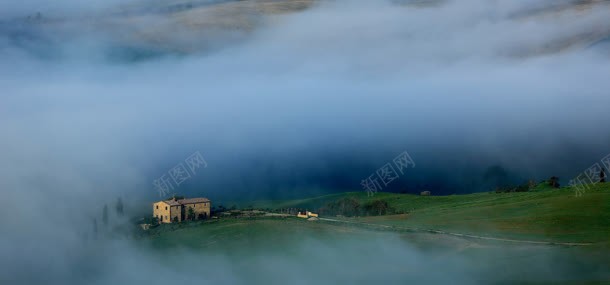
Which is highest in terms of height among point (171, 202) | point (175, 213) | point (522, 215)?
point (171, 202)

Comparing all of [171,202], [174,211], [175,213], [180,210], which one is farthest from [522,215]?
[171,202]

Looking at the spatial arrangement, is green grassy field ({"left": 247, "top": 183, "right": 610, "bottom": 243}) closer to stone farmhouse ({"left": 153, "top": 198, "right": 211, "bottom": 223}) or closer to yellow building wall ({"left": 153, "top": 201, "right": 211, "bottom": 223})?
yellow building wall ({"left": 153, "top": 201, "right": 211, "bottom": 223})

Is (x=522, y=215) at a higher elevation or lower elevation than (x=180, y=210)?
lower

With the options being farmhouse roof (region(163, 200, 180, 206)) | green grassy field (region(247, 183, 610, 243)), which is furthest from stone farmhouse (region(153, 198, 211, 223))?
green grassy field (region(247, 183, 610, 243))

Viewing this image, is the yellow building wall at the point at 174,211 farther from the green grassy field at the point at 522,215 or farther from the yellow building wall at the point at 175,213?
the green grassy field at the point at 522,215

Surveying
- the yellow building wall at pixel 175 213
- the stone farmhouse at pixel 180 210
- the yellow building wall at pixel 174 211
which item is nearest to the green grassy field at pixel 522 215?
the yellow building wall at pixel 174 211

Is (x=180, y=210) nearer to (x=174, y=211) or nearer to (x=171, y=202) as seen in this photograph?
(x=174, y=211)

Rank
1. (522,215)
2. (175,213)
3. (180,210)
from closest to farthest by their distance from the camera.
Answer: (522,215), (175,213), (180,210)

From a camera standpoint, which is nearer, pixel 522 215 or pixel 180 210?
pixel 522 215

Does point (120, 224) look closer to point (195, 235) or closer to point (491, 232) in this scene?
point (195, 235)

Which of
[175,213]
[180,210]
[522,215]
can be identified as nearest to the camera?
[522,215]

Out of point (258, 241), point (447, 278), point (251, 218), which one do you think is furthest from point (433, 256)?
point (251, 218)

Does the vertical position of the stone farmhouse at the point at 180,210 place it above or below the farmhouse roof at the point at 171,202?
below
